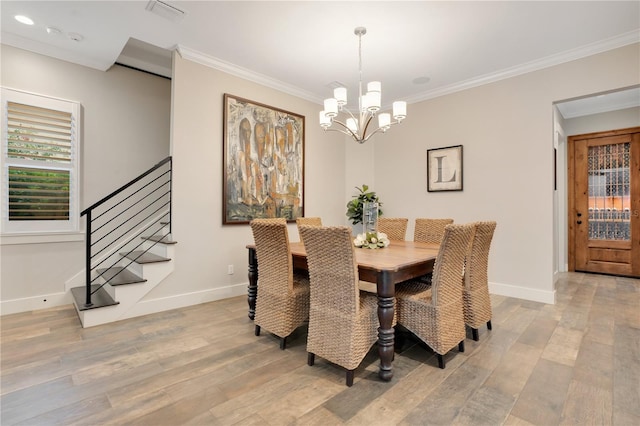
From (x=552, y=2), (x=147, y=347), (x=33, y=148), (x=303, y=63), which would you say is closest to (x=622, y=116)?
(x=552, y=2)

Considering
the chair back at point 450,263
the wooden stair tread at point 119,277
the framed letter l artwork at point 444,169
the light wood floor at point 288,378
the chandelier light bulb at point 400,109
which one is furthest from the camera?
the framed letter l artwork at point 444,169

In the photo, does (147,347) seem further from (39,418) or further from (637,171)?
(637,171)

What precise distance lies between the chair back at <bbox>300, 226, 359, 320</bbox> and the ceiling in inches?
80.8

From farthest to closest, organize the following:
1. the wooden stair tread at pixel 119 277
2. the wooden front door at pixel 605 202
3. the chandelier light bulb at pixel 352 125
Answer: the wooden front door at pixel 605 202
the chandelier light bulb at pixel 352 125
the wooden stair tread at pixel 119 277

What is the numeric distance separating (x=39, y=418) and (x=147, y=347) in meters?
0.83

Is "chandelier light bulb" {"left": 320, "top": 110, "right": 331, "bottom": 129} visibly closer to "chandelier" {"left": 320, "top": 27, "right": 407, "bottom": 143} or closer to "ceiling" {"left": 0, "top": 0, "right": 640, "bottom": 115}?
"chandelier" {"left": 320, "top": 27, "right": 407, "bottom": 143}

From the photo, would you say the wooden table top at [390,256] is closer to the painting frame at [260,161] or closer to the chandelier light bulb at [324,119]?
the chandelier light bulb at [324,119]

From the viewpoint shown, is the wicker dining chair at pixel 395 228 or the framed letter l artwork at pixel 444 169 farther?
the framed letter l artwork at pixel 444 169

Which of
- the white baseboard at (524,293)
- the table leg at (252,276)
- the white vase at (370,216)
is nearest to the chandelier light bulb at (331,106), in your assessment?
the white vase at (370,216)

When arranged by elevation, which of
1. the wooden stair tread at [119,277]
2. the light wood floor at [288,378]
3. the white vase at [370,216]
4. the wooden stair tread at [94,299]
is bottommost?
the light wood floor at [288,378]

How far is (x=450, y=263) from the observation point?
2.12 m

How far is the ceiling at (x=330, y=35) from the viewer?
8.80 feet

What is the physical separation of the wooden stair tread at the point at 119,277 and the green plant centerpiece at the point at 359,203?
321 centimetres

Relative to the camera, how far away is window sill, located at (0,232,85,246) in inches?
125
